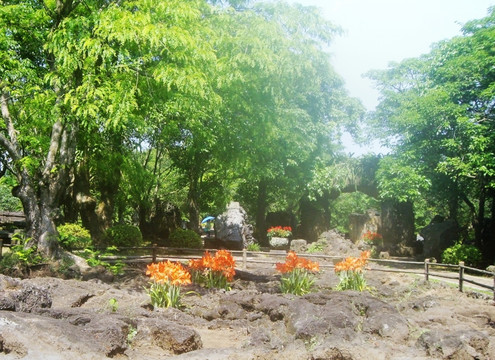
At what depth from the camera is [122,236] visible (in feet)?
54.1

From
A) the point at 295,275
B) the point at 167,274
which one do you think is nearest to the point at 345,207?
the point at 295,275

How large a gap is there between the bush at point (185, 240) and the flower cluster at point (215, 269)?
8537 millimetres

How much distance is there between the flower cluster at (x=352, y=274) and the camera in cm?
1016

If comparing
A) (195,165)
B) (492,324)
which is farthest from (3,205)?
(492,324)

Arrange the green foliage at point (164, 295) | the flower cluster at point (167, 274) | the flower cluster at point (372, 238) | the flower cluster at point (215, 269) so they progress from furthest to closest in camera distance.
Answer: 1. the flower cluster at point (372, 238)
2. the flower cluster at point (215, 269)
3. the green foliage at point (164, 295)
4. the flower cluster at point (167, 274)

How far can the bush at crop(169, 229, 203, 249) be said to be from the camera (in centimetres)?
1839

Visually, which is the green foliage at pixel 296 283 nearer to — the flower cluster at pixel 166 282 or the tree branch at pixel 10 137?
the flower cluster at pixel 166 282

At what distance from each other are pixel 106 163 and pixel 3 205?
96.2 feet

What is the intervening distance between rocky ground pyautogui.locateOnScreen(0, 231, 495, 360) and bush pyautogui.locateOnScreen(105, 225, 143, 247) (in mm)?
7352

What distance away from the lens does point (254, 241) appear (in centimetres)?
2358

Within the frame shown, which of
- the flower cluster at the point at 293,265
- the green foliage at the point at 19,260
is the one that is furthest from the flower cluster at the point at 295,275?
the green foliage at the point at 19,260

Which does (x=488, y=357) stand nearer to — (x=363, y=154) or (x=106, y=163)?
(x=106, y=163)

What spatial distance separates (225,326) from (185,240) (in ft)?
38.4

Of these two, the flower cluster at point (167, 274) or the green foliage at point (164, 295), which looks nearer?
the flower cluster at point (167, 274)
